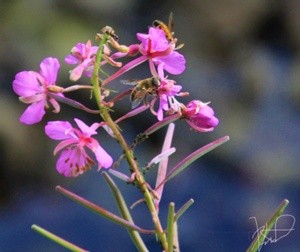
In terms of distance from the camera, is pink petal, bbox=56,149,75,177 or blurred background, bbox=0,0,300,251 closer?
pink petal, bbox=56,149,75,177

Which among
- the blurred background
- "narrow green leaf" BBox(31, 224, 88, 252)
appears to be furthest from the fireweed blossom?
the blurred background

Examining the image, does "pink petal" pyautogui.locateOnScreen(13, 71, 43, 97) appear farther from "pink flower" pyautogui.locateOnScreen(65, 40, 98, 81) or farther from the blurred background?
the blurred background

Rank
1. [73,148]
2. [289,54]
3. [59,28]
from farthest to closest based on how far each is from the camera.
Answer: [289,54], [59,28], [73,148]

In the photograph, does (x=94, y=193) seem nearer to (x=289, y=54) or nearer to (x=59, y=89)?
(x=289, y=54)

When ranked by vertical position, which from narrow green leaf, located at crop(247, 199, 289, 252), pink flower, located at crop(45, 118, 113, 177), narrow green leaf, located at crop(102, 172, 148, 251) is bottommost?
narrow green leaf, located at crop(247, 199, 289, 252)

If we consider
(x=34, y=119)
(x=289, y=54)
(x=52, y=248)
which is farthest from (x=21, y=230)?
(x=34, y=119)

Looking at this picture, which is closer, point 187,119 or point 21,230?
point 187,119

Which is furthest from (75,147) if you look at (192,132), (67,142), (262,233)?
(192,132)
